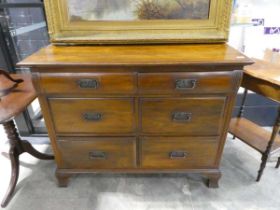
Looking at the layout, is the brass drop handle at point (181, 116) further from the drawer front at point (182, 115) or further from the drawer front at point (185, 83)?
the drawer front at point (185, 83)

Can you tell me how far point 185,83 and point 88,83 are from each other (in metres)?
0.55

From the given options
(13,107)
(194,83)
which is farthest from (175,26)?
(13,107)

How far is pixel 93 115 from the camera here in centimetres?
133

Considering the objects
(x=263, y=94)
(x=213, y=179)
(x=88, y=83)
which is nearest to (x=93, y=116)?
(x=88, y=83)

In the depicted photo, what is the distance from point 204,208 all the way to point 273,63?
115cm

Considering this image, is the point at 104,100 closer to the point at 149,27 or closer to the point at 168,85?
the point at 168,85

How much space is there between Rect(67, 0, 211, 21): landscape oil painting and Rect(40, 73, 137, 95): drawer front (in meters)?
0.52

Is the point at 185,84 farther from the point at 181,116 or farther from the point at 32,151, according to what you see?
the point at 32,151

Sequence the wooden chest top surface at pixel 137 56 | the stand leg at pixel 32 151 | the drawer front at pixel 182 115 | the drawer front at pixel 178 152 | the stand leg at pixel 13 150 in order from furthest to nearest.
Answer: the stand leg at pixel 32 151
the stand leg at pixel 13 150
the drawer front at pixel 178 152
the drawer front at pixel 182 115
the wooden chest top surface at pixel 137 56

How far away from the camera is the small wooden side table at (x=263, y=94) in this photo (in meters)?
1.33

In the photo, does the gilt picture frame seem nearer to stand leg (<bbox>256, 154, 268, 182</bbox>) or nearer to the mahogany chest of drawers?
the mahogany chest of drawers

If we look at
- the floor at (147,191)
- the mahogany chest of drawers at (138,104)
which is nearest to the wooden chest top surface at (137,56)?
the mahogany chest of drawers at (138,104)

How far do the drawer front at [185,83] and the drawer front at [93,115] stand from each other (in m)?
0.16

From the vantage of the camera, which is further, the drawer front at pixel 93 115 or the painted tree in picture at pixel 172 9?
the painted tree in picture at pixel 172 9
